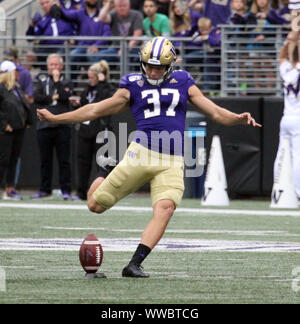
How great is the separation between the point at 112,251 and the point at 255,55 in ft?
29.9

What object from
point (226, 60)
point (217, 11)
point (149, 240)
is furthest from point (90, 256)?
point (217, 11)

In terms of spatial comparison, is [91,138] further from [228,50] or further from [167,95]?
[167,95]

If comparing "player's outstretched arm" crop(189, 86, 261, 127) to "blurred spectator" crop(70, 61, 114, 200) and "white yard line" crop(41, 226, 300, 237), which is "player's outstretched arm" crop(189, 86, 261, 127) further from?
"blurred spectator" crop(70, 61, 114, 200)

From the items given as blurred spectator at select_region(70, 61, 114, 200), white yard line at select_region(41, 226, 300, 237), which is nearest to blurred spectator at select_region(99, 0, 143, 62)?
blurred spectator at select_region(70, 61, 114, 200)

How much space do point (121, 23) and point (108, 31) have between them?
0.94 ft

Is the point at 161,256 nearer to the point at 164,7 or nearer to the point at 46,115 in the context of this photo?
the point at 46,115

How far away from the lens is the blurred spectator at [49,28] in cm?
1942

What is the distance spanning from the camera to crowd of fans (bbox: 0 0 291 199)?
16.8m

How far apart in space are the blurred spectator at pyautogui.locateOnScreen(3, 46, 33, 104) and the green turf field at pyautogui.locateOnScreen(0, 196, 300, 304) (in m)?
2.87

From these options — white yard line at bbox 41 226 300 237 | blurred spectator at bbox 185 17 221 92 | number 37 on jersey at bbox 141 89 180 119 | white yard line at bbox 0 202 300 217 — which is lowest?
white yard line at bbox 0 202 300 217

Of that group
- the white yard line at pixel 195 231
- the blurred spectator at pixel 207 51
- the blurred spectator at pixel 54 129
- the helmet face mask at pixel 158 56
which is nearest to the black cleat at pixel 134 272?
the helmet face mask at pixel 158 56

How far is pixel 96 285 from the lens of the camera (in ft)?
24.6

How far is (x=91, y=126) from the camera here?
16609mm
